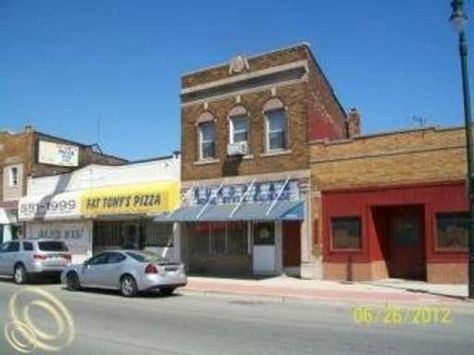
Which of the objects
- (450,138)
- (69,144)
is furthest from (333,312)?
(69,144)

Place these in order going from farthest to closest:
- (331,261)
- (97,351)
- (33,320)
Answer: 1. (331,261)
2. (33,320)
3. (97,351)

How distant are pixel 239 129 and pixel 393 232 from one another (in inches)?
300

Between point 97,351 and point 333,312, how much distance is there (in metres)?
7.33

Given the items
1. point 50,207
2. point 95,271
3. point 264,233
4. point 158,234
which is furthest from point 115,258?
point 50,207

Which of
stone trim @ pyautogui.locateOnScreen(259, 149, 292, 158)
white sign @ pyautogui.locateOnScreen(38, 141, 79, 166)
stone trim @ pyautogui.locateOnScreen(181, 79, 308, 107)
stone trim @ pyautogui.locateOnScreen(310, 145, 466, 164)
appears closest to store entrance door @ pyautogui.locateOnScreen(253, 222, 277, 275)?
stone trim @ pyautogui.locateOnScreen(259, 149, 292, 158)

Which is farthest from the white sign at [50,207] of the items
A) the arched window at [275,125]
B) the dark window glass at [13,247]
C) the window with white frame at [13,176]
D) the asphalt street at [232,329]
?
the asphalt street at [232,329]

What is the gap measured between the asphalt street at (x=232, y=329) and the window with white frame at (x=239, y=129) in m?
10.5

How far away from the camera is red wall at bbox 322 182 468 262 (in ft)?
74.8

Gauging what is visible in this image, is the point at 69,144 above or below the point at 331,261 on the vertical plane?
above

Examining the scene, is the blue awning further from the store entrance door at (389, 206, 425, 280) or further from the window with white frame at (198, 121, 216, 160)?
the store entrance door at (389, 206, 425, 280)

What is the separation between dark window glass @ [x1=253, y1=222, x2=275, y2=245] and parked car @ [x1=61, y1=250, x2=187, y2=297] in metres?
6.46

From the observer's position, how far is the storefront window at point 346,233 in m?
25.0

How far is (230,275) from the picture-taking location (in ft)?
92.3

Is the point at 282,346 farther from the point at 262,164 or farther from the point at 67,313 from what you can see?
the point at 262,164
